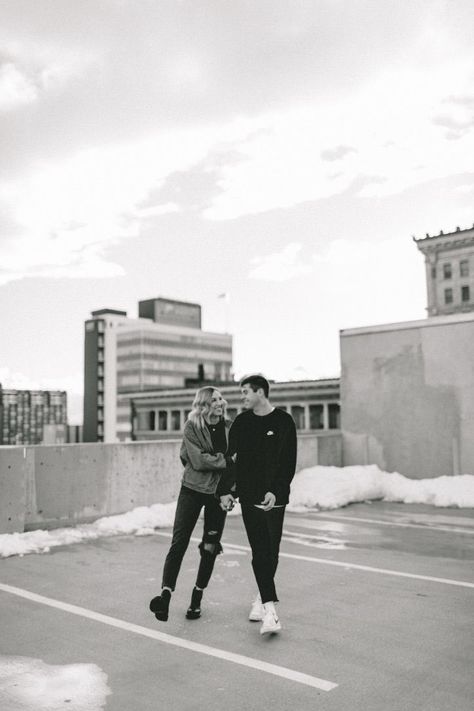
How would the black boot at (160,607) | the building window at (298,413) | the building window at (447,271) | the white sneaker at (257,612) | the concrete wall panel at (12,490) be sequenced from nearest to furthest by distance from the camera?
1. the black boot at (160,607)
2. the white sneaker at (257,612)
3. the concrete wall panel at (12,490)
4. the building window at (447,271)
5. the building window at (298,413)

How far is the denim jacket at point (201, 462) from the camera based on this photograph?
530 centimetres

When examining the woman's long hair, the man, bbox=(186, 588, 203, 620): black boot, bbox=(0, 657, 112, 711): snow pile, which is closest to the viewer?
bbox=(0, 657, 112, 711): snow pile

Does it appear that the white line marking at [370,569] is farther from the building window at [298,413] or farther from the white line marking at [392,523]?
the building window at [298,413]

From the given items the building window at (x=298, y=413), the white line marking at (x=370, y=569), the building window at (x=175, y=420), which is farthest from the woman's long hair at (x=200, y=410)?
the building window at (x=175, y=420)

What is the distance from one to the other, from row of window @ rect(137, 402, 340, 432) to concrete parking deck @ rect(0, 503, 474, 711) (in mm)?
91882

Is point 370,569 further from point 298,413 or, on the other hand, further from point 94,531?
point 298,413

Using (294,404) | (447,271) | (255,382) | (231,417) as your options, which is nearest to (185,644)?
(255,382)

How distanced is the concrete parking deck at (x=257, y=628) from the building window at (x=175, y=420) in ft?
391

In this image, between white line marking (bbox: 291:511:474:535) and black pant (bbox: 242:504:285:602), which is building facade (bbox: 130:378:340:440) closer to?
white line marking (bbox: 291:511:474:535)

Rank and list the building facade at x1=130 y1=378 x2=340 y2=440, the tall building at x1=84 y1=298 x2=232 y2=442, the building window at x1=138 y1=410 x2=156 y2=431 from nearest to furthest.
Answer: the building facade at x1=130 y1=378 x2=340 y2=440, the building window at x1=138 y1=410 x2=156 y2=431, the tall building at x1=84 y1=298 x2=232 y2=442

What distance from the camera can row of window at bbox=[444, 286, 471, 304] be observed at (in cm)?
10288

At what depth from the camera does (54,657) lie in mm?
4316

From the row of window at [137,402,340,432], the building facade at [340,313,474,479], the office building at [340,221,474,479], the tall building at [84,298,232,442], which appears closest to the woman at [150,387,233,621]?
the office building at [340,221,474,479]

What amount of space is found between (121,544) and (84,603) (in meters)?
2.96
